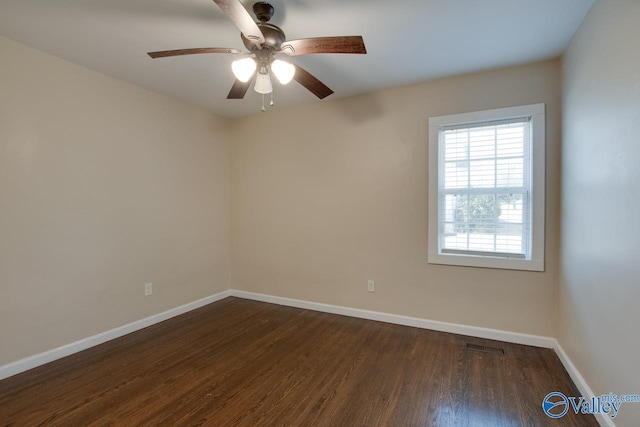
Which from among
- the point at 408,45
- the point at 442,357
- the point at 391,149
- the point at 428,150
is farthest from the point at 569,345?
the point at 408,45

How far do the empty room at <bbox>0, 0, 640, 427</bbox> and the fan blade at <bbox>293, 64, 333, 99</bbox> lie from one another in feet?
0.18

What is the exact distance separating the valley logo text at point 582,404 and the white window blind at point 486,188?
1158mm

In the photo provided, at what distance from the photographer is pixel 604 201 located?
5.57 feet

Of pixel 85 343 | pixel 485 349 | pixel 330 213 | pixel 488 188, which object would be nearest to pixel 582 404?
pixel 485 349

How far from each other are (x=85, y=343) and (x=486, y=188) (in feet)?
13.0

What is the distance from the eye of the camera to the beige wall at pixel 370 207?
2.66 m

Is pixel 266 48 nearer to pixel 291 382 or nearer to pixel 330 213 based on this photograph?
pixel 330 213

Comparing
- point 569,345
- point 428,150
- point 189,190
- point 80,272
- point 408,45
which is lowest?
point 569,345

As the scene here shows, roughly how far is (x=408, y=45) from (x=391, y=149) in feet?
3.52

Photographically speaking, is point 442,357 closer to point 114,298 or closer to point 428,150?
point 428,150

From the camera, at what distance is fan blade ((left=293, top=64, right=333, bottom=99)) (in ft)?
6.86

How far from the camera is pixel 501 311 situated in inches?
108

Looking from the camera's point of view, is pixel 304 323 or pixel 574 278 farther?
pixel 304 323

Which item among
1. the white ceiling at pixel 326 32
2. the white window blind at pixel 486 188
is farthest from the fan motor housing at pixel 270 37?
the white window blind at pixel 486 188
